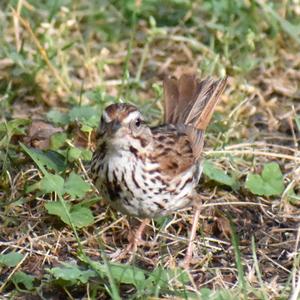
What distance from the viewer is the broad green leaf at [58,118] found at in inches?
230

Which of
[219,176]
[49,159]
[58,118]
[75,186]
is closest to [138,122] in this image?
[75,186]

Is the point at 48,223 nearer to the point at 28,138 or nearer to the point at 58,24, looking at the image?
the point at 28,138

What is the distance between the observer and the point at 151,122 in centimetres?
624

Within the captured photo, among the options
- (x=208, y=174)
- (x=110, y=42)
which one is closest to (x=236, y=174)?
(x=208, y=174)

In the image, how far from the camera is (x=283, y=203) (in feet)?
17.7

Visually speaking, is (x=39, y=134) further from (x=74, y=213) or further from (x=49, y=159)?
(x=74, y=213)

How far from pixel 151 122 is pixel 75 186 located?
135cm

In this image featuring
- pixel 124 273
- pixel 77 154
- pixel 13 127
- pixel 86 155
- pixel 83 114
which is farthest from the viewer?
pixel 83 114

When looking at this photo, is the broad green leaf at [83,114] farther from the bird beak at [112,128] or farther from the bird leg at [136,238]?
the bird beak at [112,128]

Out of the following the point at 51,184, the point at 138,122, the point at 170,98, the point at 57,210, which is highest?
the point at 138,122

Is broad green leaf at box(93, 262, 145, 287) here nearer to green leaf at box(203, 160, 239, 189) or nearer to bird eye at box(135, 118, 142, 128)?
bird eye at box(135, 118, 142, 128)

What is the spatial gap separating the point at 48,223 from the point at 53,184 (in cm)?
26

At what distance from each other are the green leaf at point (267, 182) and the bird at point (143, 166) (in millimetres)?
317

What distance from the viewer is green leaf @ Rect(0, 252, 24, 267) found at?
4629 millimetres
